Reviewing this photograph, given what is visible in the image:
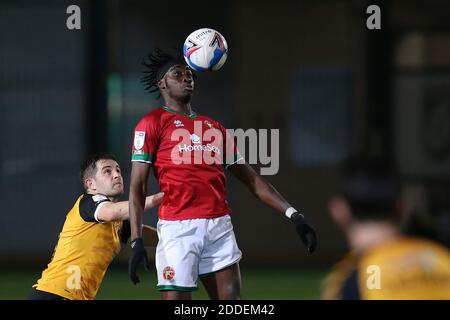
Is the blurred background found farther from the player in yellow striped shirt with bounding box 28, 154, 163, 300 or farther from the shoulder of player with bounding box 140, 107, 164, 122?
the shoulder of player with bounding box 140, 107, 164, 122

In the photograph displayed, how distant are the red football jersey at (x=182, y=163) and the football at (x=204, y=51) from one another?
422mm

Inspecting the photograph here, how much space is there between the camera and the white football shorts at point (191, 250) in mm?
6543

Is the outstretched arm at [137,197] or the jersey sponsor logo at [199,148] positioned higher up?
the jersey sponsor logo at [199,148]

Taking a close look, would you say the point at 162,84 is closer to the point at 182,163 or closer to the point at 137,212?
the point at 182,163

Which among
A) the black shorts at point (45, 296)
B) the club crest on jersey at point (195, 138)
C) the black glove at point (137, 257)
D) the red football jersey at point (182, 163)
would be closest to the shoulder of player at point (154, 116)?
the red football jersey at point (182, 163)

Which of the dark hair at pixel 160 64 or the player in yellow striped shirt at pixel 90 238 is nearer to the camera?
the player in yellow striped shirt at pixel 90 238

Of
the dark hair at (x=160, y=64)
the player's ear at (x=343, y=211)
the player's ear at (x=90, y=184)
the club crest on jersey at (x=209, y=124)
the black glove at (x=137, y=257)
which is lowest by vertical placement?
the black glove at (x=137, y=257)

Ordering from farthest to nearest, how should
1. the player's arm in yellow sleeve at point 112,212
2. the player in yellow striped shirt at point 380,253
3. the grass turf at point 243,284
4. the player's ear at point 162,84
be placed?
the grass turf at point 243,284 → the player's ear at point 162,84 → the player's arm in yellow sleeve at point 112,212 → the player in yellow striped shirt at point 380,253

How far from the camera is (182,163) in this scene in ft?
21.8

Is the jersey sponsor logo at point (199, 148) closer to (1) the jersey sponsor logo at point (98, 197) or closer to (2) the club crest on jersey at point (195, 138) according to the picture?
(2) the club crest on jersey at point (195, 138)

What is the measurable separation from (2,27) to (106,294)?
577cm

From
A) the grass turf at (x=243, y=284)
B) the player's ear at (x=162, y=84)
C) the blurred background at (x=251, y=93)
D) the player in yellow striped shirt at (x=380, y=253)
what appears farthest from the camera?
the blurred background at (x=251, y=93)

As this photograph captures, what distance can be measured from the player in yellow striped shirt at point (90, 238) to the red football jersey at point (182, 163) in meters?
0.19
